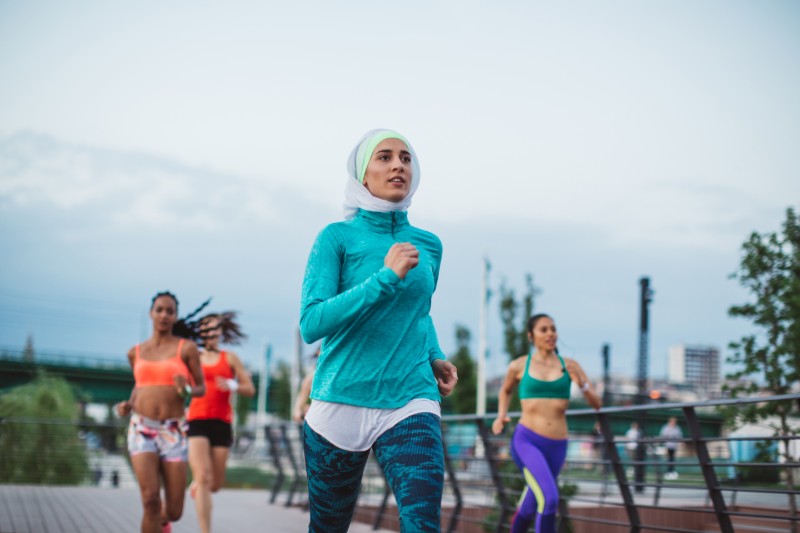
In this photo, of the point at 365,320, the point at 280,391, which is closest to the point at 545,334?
the point at 365,320

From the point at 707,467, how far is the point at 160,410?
12.2 ft

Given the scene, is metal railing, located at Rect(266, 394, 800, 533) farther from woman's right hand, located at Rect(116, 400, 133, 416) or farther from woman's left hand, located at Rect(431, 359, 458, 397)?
woman's right hand, located at Rect(116, 400, 133, 416)

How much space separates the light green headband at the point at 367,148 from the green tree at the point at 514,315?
108ft

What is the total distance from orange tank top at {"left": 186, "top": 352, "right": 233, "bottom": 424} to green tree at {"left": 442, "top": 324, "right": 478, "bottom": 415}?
39238 millimetres

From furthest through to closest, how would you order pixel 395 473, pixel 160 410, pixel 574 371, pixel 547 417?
pixel 574 371
pixel 547 417
pixel 160 410
pixel 395 473

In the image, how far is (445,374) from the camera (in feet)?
11.8

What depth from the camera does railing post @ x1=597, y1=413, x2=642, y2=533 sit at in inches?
302

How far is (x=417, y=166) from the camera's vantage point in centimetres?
366

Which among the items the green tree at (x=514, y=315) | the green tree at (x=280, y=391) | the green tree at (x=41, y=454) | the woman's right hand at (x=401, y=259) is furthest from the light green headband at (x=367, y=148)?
the green tree at (x=280, y=391)

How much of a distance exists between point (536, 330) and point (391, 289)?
Answer: 5.07 metres

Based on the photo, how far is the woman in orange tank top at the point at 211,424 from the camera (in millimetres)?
8883

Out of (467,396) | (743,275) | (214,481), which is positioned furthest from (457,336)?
(214,481)

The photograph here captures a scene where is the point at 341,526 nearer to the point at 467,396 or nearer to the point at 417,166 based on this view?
the point at 417,166

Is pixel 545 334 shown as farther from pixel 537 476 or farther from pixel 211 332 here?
pixel 211 332
